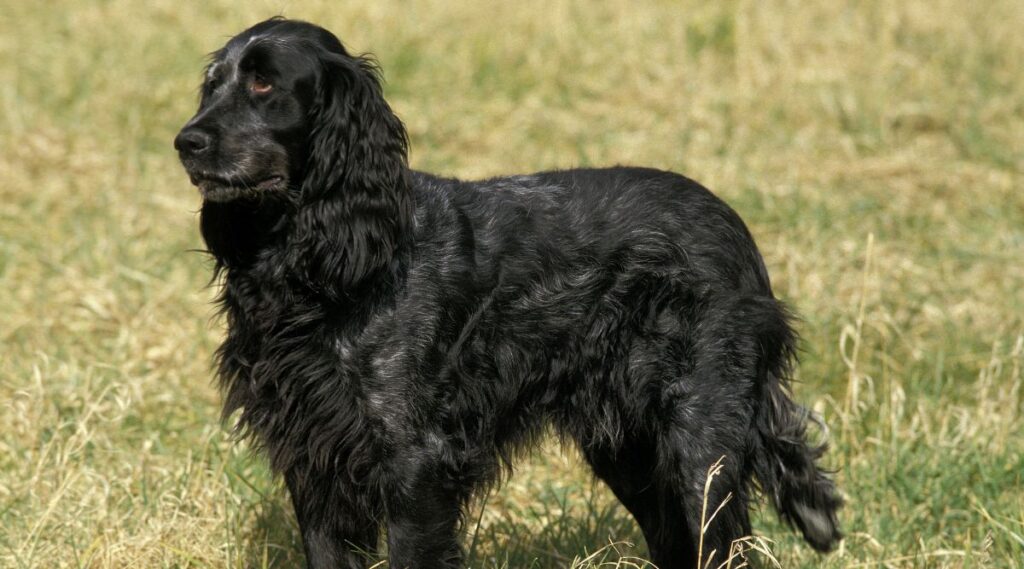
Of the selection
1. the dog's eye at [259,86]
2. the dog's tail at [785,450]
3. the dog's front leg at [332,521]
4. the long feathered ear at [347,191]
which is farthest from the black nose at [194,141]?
the dog's tail at [785,450]

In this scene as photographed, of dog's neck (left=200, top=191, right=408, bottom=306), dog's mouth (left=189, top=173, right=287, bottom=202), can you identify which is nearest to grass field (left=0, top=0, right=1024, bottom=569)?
dog's neck (left=200, top=191, right=408, bottom=306)

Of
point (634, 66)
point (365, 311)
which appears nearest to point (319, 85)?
point (365, 311)

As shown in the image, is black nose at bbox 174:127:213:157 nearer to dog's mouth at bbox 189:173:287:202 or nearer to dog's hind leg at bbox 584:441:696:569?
dog's mouth at bbox 189:173:287:202

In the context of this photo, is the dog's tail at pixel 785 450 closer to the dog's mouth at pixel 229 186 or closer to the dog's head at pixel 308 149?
the dog's head at pixel 308 149

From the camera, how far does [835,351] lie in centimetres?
615

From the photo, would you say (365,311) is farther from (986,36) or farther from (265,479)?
(986,36)

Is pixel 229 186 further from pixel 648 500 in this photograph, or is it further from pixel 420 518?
pixel 648 500

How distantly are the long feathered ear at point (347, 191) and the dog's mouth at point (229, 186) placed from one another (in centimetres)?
13

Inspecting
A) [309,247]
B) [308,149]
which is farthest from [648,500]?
[308,149]

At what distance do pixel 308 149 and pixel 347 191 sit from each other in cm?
18

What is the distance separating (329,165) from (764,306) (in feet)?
4.92

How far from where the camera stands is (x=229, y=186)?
373cm

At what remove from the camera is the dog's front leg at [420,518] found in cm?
381

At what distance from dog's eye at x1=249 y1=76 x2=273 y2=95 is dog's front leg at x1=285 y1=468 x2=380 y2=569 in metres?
1.15
